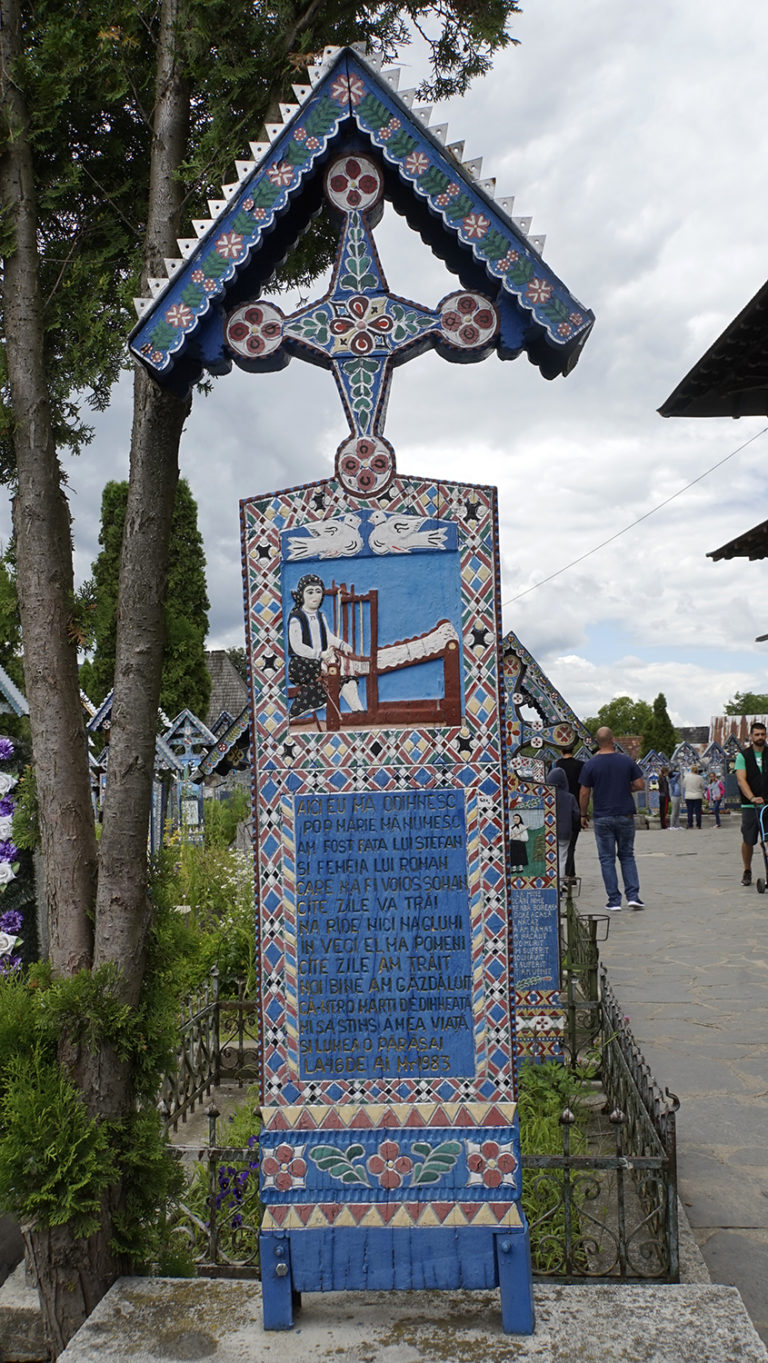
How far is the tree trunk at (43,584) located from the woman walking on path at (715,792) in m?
22.8

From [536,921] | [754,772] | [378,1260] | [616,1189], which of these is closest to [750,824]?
[754,772]

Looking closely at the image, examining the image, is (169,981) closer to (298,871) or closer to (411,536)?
(298,871)

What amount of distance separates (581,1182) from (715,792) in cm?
2225

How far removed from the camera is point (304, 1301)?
2.74 metres

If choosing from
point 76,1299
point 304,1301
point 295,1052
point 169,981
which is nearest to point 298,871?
point 295,1052

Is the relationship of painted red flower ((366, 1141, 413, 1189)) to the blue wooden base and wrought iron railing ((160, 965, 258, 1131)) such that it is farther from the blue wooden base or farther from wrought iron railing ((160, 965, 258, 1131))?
wrought iron railing ((160, 965, 258, 1131))

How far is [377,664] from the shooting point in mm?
2781

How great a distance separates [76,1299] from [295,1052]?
99cm

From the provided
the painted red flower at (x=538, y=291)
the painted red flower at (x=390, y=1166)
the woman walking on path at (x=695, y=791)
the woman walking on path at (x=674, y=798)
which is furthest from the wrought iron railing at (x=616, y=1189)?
the woman walking on path at (x=674, y=798)

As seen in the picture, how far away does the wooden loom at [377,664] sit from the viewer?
9.05ft

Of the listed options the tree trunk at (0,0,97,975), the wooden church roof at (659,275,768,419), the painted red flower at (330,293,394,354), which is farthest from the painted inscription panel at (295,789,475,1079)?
the wooden church roof at (659,275,768,419)

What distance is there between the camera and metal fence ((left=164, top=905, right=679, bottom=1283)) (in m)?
3.16

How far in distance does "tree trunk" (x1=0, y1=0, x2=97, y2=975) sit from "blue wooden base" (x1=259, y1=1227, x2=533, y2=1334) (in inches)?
41.4

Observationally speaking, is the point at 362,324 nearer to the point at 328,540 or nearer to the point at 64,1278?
the point at 328,540
